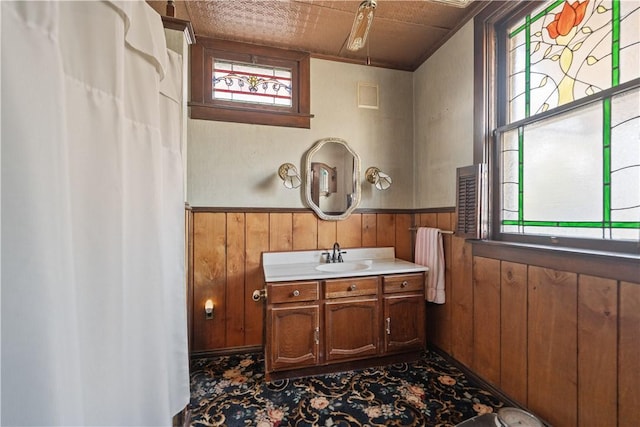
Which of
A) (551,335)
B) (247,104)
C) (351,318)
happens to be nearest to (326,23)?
(247,104)

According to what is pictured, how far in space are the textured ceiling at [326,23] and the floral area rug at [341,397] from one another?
8.42 feet

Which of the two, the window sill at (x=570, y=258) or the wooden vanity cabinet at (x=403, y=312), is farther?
the wooden vanity cabinet at (x=403, y=312)

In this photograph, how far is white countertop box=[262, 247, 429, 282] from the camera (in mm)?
1960

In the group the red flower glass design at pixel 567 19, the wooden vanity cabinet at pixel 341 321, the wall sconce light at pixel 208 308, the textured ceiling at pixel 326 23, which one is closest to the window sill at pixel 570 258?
the wooden vanity cabinet at pixel 341 321

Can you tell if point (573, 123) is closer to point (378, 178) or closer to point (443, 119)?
point (443, 119)

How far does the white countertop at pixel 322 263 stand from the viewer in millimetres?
1960

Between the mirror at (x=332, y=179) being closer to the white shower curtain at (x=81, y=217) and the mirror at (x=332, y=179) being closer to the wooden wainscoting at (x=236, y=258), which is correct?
the wooden wainscoting at (x=236, y=258)

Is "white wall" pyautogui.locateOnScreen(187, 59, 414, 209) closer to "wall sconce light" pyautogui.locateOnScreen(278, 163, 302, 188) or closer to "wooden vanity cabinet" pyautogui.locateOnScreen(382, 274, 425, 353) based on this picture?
"wall sconce light" pyautogui.locateOnScreen(278, 163, 302, 188)

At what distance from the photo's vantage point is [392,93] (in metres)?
2.64

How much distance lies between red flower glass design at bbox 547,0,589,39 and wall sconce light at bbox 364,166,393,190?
136 cm

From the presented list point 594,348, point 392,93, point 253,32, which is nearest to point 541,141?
point 594,348

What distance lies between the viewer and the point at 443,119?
2.28m

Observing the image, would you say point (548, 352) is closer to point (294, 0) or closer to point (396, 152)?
point (396, 152)

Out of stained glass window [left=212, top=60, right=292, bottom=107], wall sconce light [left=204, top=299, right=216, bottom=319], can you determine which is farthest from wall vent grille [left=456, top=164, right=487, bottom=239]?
wall sconce light [left=204, top=299, right=216, bottom=319]
